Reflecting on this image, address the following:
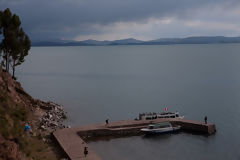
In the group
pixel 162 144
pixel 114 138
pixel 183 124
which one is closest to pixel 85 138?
pixel 114 138

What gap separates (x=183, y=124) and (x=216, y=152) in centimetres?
924

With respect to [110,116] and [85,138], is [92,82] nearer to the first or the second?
[110,116]

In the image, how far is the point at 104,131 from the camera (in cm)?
4331

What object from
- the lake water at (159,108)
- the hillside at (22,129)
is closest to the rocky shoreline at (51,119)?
the hillside at (22,129)

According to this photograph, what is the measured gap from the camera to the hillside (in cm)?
1955

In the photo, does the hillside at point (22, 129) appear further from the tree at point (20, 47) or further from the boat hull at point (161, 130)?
the boat hull at point (161, 130)

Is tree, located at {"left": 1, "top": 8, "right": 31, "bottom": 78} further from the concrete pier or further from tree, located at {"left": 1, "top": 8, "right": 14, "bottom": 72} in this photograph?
the concrete pier

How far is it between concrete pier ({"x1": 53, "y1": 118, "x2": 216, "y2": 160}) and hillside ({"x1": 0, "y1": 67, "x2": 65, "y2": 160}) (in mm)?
1607

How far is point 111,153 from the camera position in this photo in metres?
36.9

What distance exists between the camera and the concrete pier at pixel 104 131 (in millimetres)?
35025

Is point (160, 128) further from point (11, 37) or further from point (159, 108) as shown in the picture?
point (11, 37)

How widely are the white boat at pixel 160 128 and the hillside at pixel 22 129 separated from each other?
14.7m

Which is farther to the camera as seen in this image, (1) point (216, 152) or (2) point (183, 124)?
(2) point (183, 124)

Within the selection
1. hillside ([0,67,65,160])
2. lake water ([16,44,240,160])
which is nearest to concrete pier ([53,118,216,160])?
hillside ([0,67,65,160])
